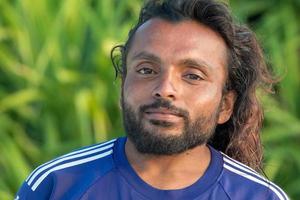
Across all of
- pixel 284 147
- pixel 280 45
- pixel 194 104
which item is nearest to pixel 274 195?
pixel 194 104

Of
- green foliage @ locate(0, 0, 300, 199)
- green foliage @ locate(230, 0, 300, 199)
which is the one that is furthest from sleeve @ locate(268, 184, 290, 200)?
green foliage @ locate(0, 0, 300, 199)

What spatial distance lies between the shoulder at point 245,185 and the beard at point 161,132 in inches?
5.5

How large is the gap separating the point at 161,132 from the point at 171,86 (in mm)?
135

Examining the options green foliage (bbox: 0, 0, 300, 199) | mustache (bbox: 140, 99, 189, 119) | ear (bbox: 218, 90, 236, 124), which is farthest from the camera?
green foliage (bbox: 0, 0, 300, 199)

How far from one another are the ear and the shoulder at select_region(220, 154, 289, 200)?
0.17 m

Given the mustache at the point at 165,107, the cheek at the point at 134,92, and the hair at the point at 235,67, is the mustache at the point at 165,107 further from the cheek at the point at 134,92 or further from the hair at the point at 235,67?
the hair at the point at 235,67

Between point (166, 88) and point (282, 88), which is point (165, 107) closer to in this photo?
point (166, 88)

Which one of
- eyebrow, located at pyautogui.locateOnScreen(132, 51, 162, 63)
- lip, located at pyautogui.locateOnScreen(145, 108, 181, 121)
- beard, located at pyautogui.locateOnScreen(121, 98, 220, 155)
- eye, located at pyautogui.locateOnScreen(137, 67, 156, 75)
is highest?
eyebrow, located at pyautogui.locateOnScreen(132, 51, 162, 63)

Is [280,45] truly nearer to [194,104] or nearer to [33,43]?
[33,43]

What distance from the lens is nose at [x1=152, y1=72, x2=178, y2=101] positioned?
2.89 m

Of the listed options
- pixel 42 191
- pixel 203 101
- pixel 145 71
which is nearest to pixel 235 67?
pixel 203 101

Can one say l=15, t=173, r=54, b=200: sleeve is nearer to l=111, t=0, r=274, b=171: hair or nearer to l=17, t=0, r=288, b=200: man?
l=17, t=0, r=288, b=200: man

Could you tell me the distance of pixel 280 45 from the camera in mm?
5801

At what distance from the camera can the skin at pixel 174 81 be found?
2.93 m
